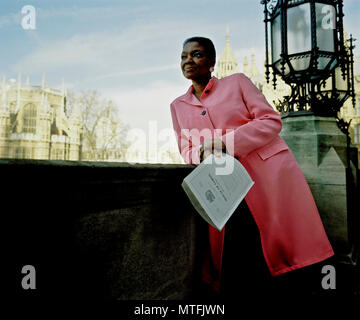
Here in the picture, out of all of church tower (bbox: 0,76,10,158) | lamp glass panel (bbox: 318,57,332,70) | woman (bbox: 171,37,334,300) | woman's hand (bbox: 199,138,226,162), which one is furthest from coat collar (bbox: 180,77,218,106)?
church tower (bbox: 0,76,10,158)

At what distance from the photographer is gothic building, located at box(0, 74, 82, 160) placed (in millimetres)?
37219

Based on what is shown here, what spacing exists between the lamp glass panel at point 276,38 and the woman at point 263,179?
1781mm

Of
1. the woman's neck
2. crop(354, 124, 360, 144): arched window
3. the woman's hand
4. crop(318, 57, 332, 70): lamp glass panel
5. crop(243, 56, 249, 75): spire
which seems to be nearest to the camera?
the woman's hand

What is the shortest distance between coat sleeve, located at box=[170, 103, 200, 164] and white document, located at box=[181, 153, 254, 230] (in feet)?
0.81

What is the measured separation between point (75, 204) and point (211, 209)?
21.9 inches

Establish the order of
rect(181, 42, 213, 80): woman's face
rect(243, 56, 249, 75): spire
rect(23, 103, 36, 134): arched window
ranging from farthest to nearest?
rect(243, 56, 249, 75): spire < rect(23, 103, 36, 134): arched window < rect(181, 42, 213, 80): woman's face

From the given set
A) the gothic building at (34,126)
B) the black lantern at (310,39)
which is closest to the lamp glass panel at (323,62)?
the black lantern at (310,39)

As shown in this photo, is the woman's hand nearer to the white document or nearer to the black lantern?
the white document

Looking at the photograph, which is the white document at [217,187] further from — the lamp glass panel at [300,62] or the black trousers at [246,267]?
the lamp glass panel at [300,62]

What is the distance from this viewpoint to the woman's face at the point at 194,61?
1647mm

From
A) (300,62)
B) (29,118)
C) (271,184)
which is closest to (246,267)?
(271,184)
